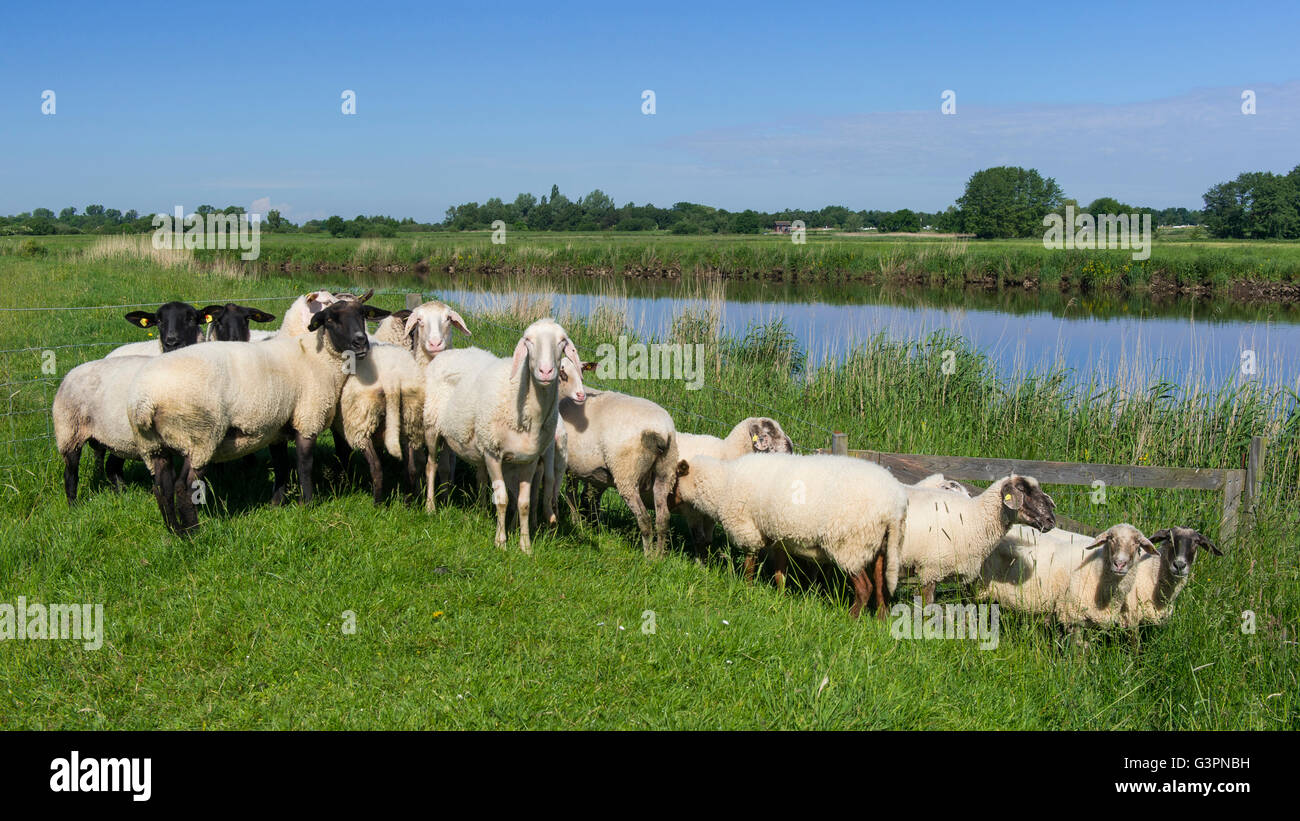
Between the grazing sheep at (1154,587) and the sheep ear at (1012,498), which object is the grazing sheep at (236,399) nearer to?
the sheep ear at (1012,498)

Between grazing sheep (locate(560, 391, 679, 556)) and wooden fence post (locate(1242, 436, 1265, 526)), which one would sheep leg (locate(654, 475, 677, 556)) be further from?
wooden fence post (locate(1242, 436, 1265, 526))

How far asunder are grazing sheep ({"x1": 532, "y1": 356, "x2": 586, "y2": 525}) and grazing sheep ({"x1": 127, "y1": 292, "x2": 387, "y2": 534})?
1.81 m

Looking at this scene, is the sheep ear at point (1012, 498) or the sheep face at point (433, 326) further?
the sheep face at point (433, 326)

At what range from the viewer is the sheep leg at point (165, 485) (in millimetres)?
6547

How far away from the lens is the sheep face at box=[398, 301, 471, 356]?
8.43 metres

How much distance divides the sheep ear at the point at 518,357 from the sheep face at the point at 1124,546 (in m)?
4.44

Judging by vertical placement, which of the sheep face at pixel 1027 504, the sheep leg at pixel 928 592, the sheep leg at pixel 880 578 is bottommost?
the sheep leg at pixel 928 592

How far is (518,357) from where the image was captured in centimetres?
677

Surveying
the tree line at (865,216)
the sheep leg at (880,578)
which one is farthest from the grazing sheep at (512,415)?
the tree line at (865,216)

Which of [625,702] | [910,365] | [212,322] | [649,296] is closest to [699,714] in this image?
[625,702]

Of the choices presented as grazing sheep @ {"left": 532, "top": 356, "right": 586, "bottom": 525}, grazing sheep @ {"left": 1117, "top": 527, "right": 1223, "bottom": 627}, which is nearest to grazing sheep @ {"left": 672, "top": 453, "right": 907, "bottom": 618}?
Result: grazing sheep @ {"left": 532, "top": 356, "right": 586, "bottom": 525}

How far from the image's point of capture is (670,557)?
718 cm
